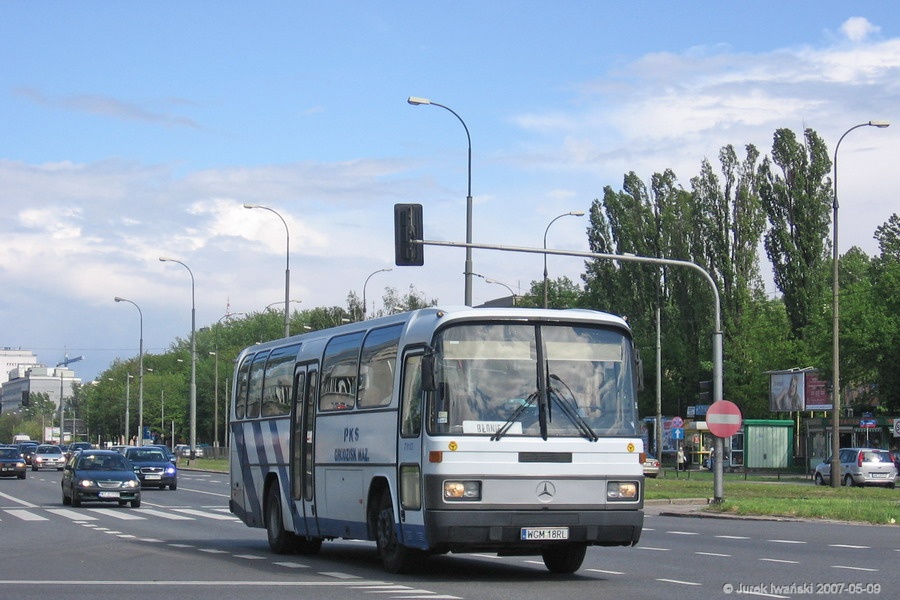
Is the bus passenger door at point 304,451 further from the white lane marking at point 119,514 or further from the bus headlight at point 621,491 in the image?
the white lane marking at point 119,514

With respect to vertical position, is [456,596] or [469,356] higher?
[469,356]

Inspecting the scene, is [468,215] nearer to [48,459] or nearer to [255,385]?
[255,385]

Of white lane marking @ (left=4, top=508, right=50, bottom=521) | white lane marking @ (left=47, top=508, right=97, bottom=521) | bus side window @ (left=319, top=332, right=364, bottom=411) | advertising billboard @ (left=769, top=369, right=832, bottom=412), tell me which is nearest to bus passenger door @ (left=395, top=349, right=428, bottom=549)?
bus side window @ (left=319, top=332, right=364, bottom=411)

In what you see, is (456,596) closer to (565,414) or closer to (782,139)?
(565,414)

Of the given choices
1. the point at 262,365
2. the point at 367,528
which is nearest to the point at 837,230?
the point at 262,365

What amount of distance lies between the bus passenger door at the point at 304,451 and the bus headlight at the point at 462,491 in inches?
165

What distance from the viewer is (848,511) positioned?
3009 centimetres

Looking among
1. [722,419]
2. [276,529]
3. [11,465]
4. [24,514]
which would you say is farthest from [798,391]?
[276,529]

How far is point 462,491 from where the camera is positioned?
1449 cm

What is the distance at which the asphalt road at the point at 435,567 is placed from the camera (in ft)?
45.3

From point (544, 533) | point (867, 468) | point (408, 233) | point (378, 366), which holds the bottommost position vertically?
point (867, 468)

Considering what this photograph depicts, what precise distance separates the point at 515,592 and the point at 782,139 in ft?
201

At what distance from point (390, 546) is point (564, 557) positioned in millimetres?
1981

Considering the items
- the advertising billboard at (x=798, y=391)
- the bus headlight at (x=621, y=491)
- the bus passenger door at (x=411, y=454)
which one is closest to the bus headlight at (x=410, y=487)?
the bus passenger door at (x=411, y=454)
